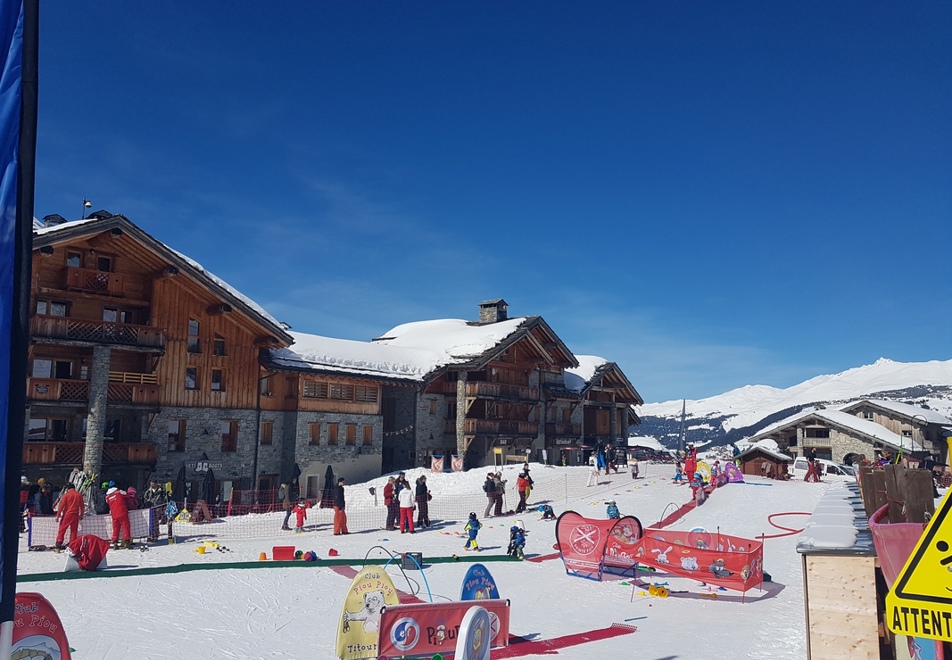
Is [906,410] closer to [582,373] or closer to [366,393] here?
[582,373]

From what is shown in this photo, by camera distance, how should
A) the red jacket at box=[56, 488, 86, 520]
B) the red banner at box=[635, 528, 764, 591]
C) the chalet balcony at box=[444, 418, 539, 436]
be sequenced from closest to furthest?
1. the red banner at box=[635, 528, 764, 591]
2. the red jacket at box=[56, 488, 86, 520]
3. the chalet balcony at box=[444, 418, 539, 436]

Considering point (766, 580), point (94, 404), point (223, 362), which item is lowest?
point (766, 580)

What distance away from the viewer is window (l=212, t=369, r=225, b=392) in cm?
3257

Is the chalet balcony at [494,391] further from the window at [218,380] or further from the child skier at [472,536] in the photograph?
the child skier at [472,536]

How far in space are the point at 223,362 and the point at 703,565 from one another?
23942mm

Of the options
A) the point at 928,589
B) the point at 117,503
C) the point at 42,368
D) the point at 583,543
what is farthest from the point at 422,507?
the point at 928,589

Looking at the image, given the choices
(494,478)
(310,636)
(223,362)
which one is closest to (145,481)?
(223,362)

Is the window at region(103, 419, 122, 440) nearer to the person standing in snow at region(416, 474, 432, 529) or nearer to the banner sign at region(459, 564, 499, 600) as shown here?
the person standing in snow at region(416, 474, 432, 529)

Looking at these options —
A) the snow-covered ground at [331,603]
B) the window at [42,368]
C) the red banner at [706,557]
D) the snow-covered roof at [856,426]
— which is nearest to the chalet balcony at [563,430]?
the snow-covered roof at [856,426]

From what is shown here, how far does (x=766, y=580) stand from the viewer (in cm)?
1661

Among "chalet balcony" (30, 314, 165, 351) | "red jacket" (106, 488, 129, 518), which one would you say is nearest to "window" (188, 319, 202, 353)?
"chalet balcony" (30, 314, 165, 351)

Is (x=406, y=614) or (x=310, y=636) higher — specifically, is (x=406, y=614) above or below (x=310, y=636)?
above

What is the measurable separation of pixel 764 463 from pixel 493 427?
15.5 meters

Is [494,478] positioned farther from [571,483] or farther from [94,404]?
[94,404]
